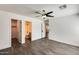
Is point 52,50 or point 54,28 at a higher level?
point 54,28

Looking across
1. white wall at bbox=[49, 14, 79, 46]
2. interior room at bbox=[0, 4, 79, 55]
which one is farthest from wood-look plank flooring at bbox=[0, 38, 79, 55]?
white wall at bbox=[49, 14, 79, 46]

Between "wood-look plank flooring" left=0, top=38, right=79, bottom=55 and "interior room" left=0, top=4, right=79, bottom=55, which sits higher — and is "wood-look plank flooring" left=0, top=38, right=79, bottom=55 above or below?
below

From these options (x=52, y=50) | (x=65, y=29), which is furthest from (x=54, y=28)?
(x=52, y=50)

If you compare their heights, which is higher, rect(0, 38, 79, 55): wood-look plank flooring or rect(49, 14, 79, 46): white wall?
rect(49, 14, 79, 46): white wall

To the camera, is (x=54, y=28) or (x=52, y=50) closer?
(x=52, y=50)

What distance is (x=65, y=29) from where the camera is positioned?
184 centimetres

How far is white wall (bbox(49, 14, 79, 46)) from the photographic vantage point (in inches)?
67.7

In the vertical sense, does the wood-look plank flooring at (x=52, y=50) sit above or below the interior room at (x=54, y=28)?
below

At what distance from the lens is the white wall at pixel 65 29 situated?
1.72 meters

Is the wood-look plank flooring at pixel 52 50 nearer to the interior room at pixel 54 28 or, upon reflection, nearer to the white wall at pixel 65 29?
the interior room at pixel 54 28

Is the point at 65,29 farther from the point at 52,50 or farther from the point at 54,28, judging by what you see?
the point at 52,50

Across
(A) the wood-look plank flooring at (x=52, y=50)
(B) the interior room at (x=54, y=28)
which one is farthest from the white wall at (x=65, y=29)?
(A) the wood-look plank flooring at (x=52, y=50)

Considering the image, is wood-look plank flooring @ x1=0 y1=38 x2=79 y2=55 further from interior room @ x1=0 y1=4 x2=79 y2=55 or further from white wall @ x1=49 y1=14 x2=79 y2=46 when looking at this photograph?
white wall @ x1=49 y1=14 x2=79 y2=46
